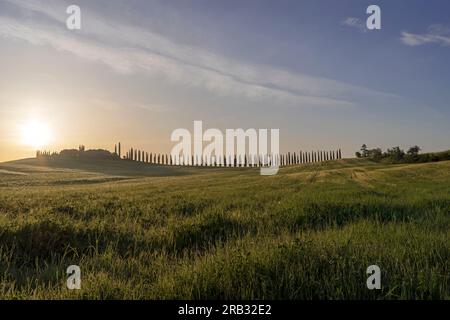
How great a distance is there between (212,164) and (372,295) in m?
120

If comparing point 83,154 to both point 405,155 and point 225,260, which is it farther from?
point 225,260

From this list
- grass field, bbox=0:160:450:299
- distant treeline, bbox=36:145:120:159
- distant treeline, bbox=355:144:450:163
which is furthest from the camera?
distant treeline, bbox=36:145:120:159

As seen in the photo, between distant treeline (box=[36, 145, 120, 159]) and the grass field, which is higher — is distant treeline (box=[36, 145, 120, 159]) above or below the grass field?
above

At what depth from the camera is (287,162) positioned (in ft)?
372
